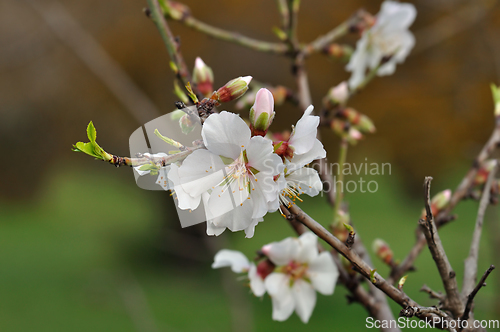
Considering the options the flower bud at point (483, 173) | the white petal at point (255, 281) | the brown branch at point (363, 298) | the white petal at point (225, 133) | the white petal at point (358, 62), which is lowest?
the brown branch at point (363, 298)

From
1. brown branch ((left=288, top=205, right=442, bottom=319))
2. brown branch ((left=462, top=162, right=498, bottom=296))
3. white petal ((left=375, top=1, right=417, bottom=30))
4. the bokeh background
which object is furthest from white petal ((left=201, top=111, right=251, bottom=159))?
the bokeh background

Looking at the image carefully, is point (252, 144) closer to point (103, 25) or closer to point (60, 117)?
point (103, 25)

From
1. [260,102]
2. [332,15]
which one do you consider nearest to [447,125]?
[332,15]

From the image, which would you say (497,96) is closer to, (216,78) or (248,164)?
(248,164)

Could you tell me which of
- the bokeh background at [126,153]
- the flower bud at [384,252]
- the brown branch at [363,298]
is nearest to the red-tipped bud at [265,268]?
the brown branch at [363,298]

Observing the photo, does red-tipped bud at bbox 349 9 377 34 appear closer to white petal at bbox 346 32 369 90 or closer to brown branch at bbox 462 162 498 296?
white petal at bbox 346 32 369 90

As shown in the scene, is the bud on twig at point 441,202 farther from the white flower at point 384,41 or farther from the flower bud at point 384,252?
the white flower at point 384,41

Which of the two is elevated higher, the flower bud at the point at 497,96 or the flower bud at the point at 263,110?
the flower bud at the point at 263,110
